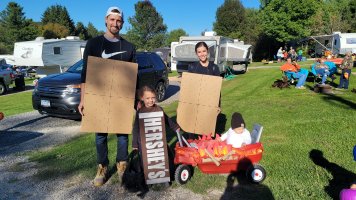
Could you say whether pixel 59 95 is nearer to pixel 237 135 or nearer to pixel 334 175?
pixel 237 135

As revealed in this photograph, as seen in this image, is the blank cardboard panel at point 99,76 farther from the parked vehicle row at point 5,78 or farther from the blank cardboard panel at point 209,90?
the parked vehicle row at point 5,78

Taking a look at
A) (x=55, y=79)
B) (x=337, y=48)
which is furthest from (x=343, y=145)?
(x=337, y=48)

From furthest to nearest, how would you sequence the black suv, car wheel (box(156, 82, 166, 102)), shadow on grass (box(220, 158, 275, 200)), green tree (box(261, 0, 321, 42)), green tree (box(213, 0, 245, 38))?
green tree (box(213, 0, 245, 38))
green tree (box(261, 0, 321, 42))
car wheel (box(156, 82, 166, 102))
the black suv
shadow on grass (box(220, 158, 275, 200))

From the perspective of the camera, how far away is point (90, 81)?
3.92m

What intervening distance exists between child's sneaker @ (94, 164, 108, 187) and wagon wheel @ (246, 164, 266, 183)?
6.61 feet

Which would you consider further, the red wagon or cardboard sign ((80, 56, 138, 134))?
the red wagon

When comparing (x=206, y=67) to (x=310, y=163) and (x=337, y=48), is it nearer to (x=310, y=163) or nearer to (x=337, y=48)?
(x=310, y=163)

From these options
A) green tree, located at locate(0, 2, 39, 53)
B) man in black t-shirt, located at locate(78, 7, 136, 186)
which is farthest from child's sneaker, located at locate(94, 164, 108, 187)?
green tree, located at locate(0, 2, 39, 53)

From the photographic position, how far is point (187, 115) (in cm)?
492

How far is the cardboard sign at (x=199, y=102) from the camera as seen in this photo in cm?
481

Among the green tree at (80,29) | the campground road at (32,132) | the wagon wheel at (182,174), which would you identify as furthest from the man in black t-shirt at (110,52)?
the green tree at (80,29)

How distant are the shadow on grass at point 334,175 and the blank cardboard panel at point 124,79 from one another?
283 centimetres

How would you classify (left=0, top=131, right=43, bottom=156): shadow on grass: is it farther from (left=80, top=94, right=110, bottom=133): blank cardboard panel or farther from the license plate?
(left=80, top=94, right=110, bottom=133): blank cardboard panel

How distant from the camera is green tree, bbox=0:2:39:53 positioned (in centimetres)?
6000
